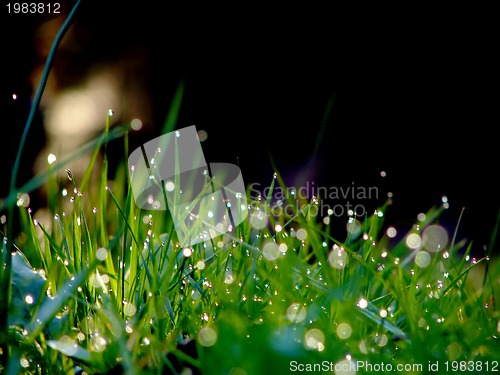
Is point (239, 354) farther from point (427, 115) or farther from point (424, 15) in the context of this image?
point (424, 15)

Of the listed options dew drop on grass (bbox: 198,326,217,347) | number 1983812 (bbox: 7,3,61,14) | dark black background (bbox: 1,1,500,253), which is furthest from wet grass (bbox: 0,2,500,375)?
number 1983812 (bbox: 7,3,61,14)

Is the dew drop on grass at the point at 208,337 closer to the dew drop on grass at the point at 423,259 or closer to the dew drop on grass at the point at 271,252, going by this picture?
the dew drop on grass at the point at 271,252

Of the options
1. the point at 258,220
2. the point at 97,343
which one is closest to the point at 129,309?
the point at 97,343

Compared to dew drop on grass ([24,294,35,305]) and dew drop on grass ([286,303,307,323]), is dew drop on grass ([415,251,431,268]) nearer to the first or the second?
dew drop on grass ([286,303,307,323])

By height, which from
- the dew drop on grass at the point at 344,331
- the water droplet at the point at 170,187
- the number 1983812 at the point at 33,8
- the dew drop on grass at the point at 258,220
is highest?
the number 1983812 at the point at 33,8

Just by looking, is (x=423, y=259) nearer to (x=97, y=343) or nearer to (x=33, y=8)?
(x=97, y=343)

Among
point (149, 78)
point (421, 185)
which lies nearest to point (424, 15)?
point (421, 185)

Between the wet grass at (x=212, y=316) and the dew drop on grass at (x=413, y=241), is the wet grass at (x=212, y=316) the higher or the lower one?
the higher one

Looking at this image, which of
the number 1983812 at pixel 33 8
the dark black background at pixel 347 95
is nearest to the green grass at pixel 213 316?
the dark black background at pixel 347 95

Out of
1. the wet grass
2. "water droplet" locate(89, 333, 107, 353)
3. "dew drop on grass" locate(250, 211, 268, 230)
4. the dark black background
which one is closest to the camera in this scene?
the wet grass
